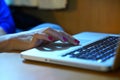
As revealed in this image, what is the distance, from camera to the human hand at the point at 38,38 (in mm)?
1020

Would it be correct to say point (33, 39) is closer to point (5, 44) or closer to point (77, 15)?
point (5, 44)

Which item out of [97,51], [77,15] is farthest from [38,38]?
[77,15]

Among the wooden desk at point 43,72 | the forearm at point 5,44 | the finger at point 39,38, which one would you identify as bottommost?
the wooden desk at point 43,72

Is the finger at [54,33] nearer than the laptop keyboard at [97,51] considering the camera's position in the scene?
No

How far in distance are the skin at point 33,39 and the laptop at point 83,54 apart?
2 centimetres

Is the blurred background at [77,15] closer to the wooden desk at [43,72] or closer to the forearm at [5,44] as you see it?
the forearm at [5,44]

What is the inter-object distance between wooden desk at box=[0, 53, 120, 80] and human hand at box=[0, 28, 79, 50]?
16cm

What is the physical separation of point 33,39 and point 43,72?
273mm

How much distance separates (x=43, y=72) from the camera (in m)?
0.78

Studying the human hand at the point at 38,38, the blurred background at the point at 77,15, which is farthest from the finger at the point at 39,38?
the blurred background at the point at 77,15

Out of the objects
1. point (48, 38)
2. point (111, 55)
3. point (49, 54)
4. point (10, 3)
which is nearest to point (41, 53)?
point (49, 54)

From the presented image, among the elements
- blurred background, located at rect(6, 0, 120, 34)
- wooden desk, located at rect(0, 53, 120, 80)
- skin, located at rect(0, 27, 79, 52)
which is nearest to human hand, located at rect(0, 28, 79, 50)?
skin, located at rect(0, 27, 79, 52)

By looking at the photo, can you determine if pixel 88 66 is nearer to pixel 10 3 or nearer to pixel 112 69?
pixel 112 69

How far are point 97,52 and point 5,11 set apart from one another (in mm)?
910
